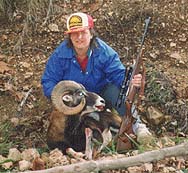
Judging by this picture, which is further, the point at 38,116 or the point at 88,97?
the point at 38,116

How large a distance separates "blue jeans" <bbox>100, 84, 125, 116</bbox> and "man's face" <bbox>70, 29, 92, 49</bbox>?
23.8 inches

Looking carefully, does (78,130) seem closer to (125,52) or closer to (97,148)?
(97,148)

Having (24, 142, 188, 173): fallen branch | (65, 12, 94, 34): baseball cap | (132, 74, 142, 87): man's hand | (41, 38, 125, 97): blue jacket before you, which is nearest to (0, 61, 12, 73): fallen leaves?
(41, 38, 125, 97): blue jacket

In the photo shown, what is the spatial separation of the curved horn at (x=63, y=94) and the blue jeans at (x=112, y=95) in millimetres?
465

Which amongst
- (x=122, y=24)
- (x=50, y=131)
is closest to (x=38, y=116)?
(x=50, y=131)

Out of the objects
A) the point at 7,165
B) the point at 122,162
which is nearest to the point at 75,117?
the point at 7,165

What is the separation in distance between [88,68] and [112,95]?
418 mm

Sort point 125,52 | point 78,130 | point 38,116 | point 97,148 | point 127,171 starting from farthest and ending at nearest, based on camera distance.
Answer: point 125,52
point 38,116
point 78,130
point 97,148
point 127,171

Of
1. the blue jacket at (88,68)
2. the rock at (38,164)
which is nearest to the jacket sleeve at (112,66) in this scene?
the blue jacket at (88,68)

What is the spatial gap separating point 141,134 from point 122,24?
2387 mm

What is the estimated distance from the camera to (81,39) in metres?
5.09

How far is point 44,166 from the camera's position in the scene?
384cm

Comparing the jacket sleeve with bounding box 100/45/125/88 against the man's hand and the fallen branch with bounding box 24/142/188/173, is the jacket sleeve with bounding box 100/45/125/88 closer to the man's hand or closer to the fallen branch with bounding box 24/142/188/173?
the man's hand

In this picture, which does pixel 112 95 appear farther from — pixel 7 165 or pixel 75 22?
pixel 7 165
